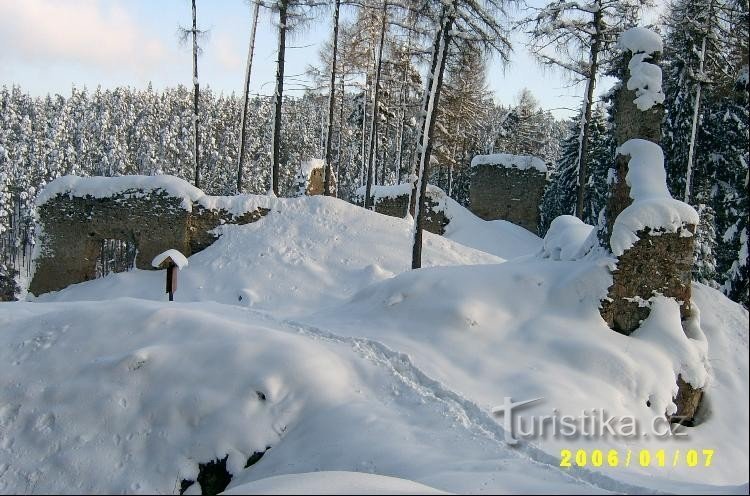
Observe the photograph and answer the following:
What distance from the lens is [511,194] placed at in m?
25.2

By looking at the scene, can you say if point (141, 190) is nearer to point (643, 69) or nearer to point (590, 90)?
point (590, 90)

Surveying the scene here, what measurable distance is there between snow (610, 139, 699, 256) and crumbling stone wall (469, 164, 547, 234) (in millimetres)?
15766

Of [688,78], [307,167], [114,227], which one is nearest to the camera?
[114,227]

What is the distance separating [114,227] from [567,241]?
43.8ft

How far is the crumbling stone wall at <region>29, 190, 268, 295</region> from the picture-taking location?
16.5 metres

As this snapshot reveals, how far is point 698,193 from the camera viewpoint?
64.2ft

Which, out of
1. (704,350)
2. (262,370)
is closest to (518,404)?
(262,370)

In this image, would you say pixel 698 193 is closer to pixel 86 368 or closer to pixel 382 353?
pixel 382 353

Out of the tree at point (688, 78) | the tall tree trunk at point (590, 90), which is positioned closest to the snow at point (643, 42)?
the tree at point (688, 78)

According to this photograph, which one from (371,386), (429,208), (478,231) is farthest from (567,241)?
(429,208)

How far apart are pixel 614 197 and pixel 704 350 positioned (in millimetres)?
2914

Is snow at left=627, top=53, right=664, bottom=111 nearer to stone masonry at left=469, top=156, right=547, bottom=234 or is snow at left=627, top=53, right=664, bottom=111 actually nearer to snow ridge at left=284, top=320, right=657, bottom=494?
snow ridge at left=284, top=320, right=657, bottom=494

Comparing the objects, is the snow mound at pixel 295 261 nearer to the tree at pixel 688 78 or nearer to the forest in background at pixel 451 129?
the forest in background at pixel 451 129

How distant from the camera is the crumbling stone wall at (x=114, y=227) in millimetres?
16547
